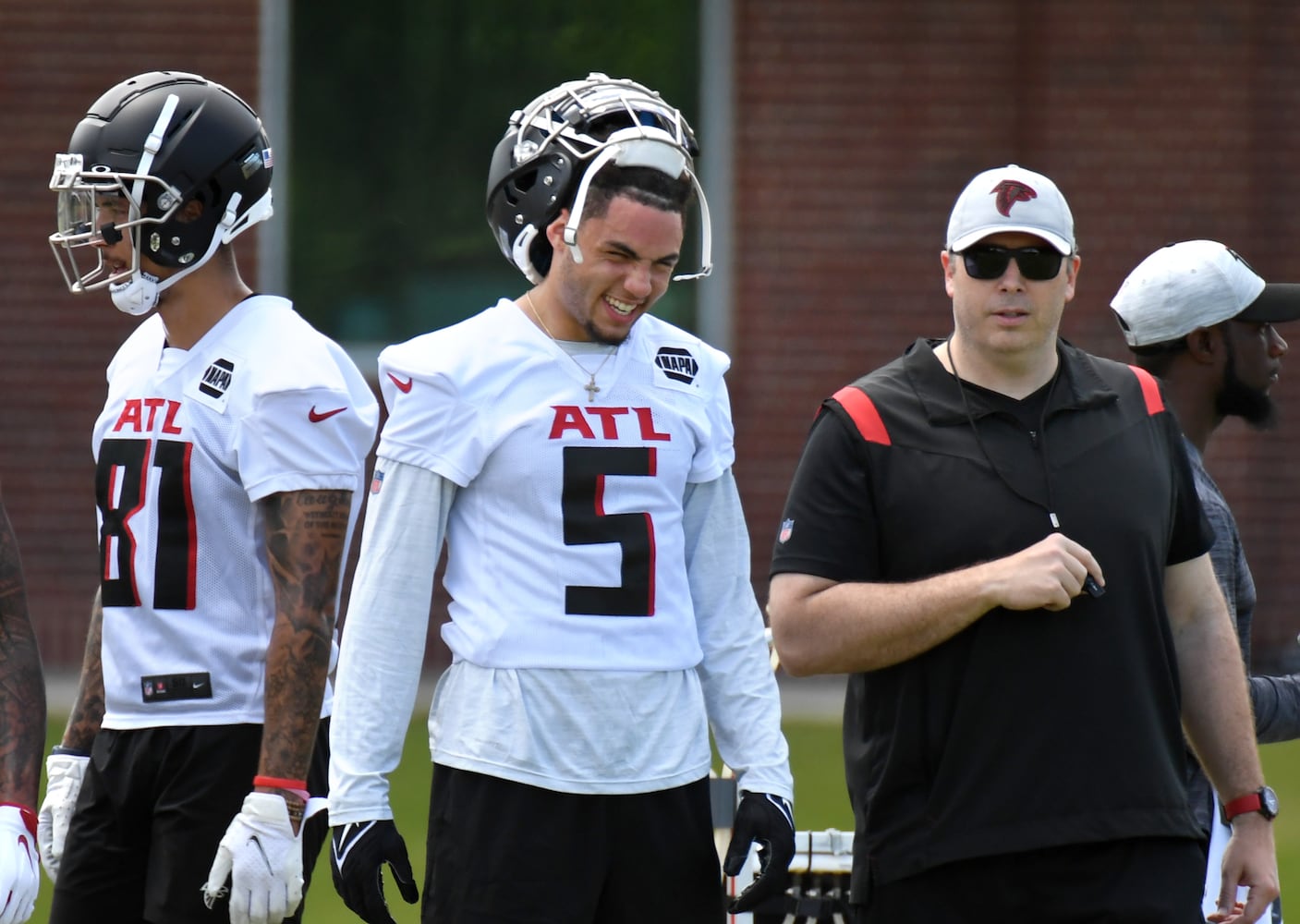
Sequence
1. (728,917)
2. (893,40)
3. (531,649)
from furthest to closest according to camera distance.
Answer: (893,40) → (728,917) → (531,649)

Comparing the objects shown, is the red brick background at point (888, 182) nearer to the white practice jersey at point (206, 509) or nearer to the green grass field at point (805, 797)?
the green grass field at point (805, 797)

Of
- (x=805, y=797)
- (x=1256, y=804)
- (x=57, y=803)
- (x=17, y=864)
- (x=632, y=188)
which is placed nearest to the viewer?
(x=17, y=864)

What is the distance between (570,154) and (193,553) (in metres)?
1.06

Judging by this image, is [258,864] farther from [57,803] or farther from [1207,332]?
[1207,332]

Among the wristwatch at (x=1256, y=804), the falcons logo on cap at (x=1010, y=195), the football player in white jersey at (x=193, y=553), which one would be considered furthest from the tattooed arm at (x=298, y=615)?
the wristwatch at (x=1256, y=804)

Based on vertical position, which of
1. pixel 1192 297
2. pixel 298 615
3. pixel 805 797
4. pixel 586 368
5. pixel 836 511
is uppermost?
pixel 1192 297

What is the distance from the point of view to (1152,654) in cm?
362

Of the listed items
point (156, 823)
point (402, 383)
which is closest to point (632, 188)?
point (402, 383)

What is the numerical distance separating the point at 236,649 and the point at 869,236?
7180mm

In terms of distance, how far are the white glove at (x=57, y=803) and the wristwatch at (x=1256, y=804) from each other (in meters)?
2.32

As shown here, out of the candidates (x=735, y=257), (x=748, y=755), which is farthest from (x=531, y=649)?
(x=735, y=257)

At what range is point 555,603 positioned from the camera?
137 inches

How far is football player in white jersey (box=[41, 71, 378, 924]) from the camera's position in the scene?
369cm

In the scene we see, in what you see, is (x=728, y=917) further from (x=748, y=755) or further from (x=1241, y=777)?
(x=1241, y=777)
